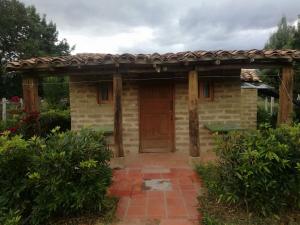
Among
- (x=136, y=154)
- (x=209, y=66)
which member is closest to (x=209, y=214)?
(x=209, y=66)

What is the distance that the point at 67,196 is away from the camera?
3770 millimetres

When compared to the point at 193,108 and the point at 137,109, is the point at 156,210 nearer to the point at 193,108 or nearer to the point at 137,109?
the point at 193,108

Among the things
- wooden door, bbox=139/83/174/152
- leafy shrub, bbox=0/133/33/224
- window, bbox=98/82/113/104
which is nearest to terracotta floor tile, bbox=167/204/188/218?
leafy shrub, bbox=0/133/33/224

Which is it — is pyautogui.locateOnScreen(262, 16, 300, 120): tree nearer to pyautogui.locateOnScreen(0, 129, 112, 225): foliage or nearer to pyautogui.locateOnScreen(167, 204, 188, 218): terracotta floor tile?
pyautogui.locateOnScreen(167, 204, 188, 218): terracotta floor tile

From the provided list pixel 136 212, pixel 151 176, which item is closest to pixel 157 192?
pixel 136 212

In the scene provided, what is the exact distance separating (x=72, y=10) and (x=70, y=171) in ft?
34.7

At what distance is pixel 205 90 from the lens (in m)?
8.27

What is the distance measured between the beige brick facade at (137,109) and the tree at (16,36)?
19.3m

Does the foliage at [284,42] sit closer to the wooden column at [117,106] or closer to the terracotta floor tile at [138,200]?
the wooden column at [117,106]

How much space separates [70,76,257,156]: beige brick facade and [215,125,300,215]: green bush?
12.9 ft

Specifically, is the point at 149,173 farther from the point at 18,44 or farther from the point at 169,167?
the point at 18,44

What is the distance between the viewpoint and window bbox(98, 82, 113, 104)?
26.8ft

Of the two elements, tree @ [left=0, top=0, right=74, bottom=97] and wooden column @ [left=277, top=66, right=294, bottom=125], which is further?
tree @ [left=0, top=0, right=74, bottom=97]

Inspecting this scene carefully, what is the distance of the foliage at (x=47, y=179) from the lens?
12.2ft
